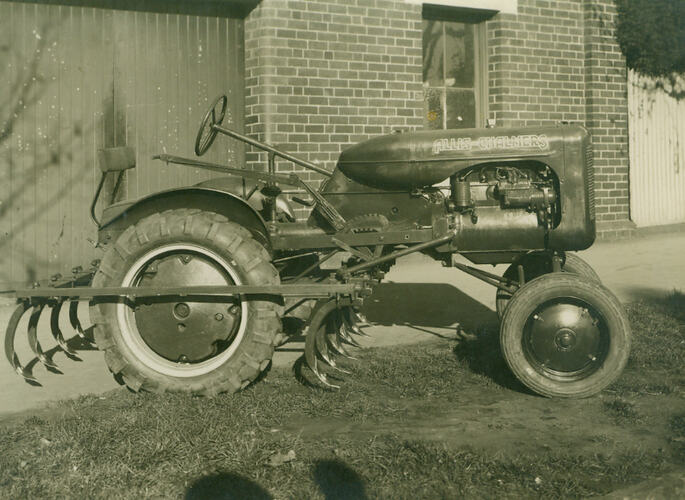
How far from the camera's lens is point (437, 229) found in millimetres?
5215

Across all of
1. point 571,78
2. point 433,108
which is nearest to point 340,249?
point 433,108

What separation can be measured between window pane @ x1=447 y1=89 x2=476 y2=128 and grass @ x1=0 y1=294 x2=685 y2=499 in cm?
589

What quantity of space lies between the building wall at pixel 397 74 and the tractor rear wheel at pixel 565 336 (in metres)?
4.82

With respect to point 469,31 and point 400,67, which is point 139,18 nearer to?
point 400,67

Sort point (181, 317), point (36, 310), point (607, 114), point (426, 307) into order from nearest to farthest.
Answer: point (181, 317) → point (36, 310) → point (426, 307) → point (607, 114)

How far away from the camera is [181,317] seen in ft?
16.1

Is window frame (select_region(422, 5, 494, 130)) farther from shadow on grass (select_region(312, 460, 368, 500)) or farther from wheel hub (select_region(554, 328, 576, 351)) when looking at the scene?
shadow on grass (select_region(312, 460, 368, 500))

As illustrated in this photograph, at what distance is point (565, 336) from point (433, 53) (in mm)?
6411

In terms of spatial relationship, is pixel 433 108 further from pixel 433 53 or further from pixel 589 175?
pixel 589 175

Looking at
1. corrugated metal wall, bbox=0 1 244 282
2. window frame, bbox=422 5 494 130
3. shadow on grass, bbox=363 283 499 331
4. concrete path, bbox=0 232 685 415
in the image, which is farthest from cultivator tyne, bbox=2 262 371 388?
window frame, bbox=422 5 494 130

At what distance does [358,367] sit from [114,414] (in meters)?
1.67

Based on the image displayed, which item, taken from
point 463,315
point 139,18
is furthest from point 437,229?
point 139,18

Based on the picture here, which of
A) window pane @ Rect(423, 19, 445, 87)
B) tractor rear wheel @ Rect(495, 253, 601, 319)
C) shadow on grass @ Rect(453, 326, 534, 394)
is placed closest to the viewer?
shadow on grass @ Rect(453, 326, 534, 394)

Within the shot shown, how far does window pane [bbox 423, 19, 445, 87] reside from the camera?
10.4m
